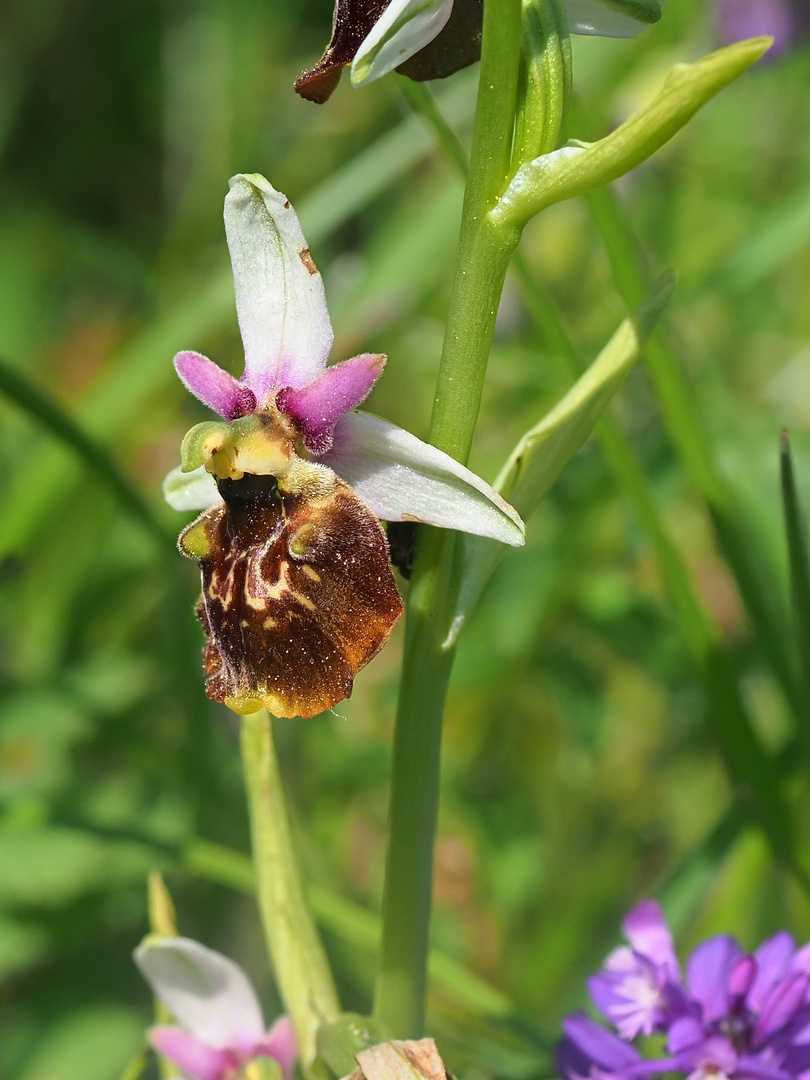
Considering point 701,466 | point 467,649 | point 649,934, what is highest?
point 701,466

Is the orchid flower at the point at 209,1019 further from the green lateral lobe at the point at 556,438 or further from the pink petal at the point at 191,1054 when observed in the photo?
the green lateral lobe at the point at 556,438

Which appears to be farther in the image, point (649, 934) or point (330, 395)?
point (649, 934)

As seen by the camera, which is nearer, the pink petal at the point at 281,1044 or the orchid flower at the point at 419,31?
the orchid flower at the point at 419,31

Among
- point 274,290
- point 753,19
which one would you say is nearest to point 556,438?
point 274,290

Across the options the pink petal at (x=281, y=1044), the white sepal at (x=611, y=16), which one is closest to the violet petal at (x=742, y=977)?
the pink petal at (x=281, y=1044)

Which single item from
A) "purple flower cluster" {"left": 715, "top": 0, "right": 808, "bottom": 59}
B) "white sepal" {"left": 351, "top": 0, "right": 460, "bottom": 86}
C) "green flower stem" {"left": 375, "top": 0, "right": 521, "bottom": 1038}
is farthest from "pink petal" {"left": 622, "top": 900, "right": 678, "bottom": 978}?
"purple flower cluster" {"left": 715, "top": 0, "right": 808, "bottom": 59}

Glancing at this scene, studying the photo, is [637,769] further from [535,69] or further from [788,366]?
[535,69]

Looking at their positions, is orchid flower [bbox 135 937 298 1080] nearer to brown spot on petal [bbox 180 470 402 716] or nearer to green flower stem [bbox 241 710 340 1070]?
green flower stem [bbox 241 710 340 1070]

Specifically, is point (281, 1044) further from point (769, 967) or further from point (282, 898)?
point (769, 967)
